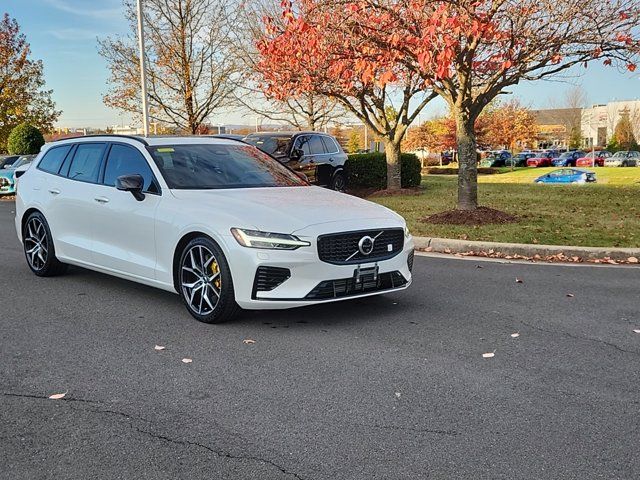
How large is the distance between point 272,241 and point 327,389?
149cm

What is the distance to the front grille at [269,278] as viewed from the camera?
524cm

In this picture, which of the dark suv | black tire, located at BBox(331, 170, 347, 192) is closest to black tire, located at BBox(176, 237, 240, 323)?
the dark suv

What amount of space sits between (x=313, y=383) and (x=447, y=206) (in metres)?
10.9

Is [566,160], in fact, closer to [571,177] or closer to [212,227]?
[571,177]

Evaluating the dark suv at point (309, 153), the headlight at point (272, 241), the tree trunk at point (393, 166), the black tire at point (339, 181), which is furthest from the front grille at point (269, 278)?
the tree trunk at point (393, 166)

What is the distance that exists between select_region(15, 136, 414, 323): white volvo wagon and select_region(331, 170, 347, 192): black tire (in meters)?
9.30

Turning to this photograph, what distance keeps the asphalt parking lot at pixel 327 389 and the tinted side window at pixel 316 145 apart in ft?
32.1

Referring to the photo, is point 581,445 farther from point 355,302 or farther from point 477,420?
point 355,302

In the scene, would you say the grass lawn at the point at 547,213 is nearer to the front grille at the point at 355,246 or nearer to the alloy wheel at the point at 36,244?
the front grille at the point at 355,246

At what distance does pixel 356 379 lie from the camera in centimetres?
435

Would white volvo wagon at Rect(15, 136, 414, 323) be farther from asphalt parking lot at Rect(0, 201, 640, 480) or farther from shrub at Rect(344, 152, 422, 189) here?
shrub at Rect(344, 152, 422, 189)

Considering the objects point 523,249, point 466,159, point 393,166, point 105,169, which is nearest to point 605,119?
point 393,166

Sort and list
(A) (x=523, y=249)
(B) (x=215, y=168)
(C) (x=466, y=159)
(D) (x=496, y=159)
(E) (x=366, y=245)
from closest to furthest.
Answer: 1. (E) (x=366, y=245)
2. (B) (x=215, y=168)
3. (A) (x=523, y=249)
4. (C) (x=466, y=159)
5. (D) (x=496, y=159)

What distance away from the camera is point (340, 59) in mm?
11859
